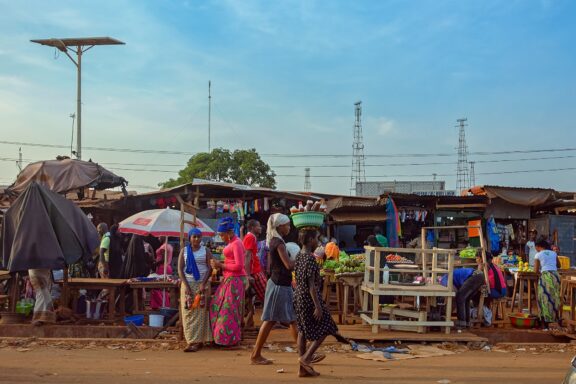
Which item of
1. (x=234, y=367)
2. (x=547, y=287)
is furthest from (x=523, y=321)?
(x=234, y=367)

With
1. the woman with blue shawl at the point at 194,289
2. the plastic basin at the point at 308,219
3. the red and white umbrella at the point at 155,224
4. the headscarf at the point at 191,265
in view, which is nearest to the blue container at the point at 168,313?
the woman with blue shawl at the point at 194,289

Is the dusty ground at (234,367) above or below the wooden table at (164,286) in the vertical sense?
below

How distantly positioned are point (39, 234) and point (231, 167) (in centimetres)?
2345

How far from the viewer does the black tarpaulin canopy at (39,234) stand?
9.03 meters

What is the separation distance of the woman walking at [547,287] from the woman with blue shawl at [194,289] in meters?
6.25

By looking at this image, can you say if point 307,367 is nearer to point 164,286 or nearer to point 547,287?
point 164,286

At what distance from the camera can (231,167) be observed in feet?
107

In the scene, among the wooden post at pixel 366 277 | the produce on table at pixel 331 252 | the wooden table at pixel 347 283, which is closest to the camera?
the wooden post at pixel 366 277

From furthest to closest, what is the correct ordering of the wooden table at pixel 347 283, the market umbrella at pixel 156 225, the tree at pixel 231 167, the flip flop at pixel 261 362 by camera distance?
the tree at pixel 231 167 → the market umbrella at pixel 156 225 → the wooden table at pixel 347 283 → the flip flop at pixel 261 362

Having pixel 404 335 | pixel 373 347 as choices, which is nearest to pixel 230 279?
pixel 373 347

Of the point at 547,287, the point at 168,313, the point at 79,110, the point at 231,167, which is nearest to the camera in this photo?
the point at 168,313

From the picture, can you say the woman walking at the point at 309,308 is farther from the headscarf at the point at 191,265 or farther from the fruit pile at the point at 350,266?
the fruit pile at the point at 350,266

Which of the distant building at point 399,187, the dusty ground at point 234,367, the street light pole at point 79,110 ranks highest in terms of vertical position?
the street light pole at point 79,110

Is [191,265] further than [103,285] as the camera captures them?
No
